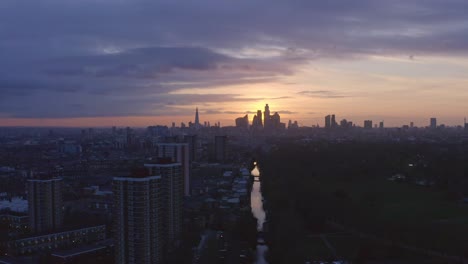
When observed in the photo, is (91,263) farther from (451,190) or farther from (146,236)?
(451,190)

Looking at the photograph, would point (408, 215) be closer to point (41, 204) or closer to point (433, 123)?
point (41, 204)

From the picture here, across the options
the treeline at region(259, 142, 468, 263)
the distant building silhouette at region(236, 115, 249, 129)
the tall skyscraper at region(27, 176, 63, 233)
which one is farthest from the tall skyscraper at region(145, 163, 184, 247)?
the distant building silhouette at region(236, 115, 249, 129)

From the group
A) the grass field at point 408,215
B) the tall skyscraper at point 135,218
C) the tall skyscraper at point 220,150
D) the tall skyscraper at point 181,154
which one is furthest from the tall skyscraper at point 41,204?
the tall skyscraper at point 220,150

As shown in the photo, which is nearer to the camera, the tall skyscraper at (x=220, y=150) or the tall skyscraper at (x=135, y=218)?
the tall skyscraper at (x=135, y=218)

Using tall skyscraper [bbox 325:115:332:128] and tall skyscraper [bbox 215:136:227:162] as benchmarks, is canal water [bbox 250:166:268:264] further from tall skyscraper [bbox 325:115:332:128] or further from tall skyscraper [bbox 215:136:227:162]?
tall skyscraper [bbox 325:115:332:128]

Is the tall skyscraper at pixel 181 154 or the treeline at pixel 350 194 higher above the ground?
the tall skyscraper at pixel 181 154

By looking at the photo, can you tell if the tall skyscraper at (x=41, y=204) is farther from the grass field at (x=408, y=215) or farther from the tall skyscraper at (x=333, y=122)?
the tall skyscraper at (x=333, y=122)
